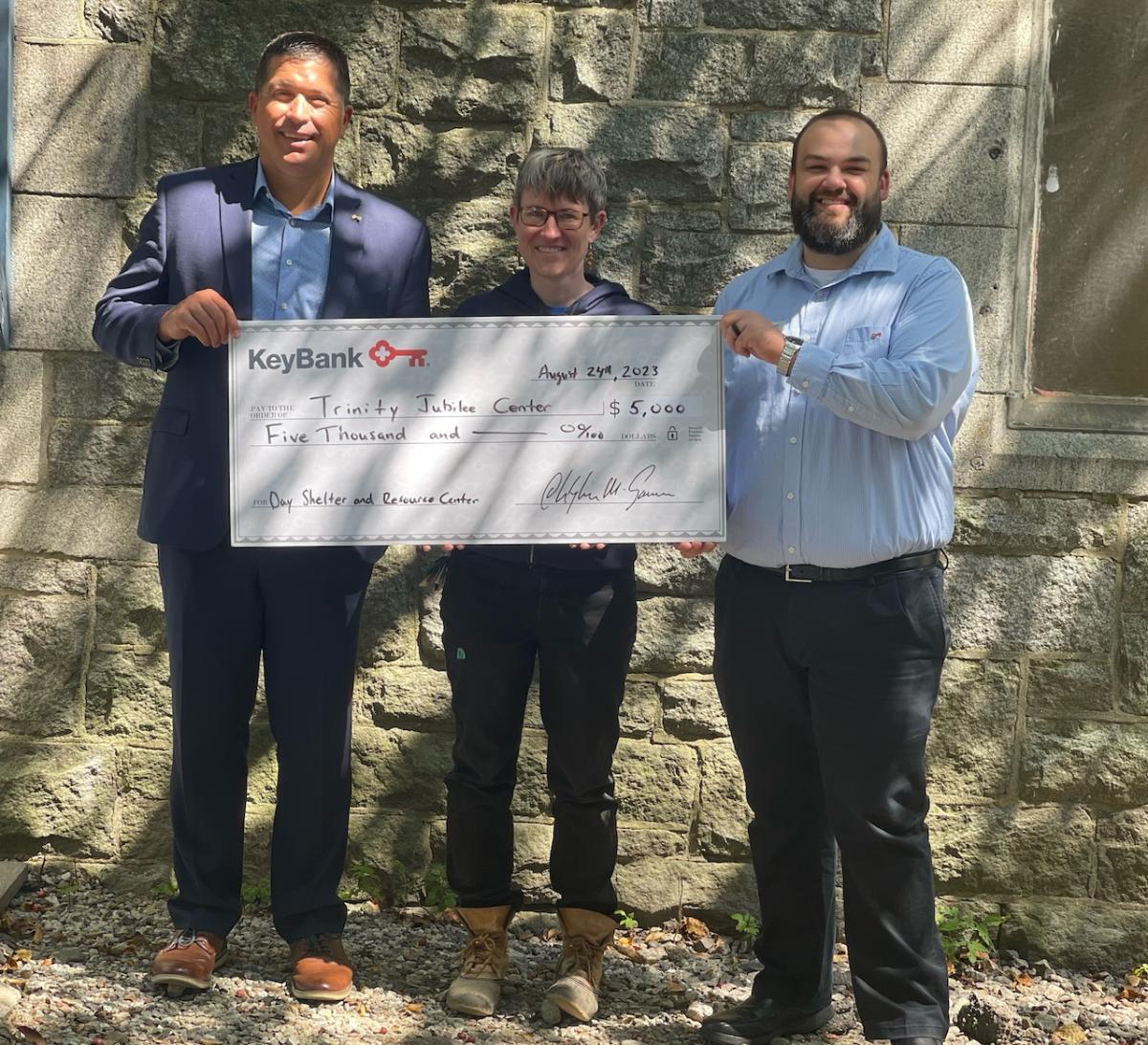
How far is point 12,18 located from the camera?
12.3 ft

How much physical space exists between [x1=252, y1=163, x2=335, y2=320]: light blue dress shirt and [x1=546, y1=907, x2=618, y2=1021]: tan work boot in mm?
1614

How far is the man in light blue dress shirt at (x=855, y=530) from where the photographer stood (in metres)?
2.79

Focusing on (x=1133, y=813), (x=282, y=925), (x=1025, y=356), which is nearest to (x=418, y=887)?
(x=282, y=925)

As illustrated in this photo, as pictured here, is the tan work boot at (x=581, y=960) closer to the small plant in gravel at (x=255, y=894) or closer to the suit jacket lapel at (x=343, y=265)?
the small plant in gravel at (x=255, y=894)

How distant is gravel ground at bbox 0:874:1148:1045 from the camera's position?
3.15 meters

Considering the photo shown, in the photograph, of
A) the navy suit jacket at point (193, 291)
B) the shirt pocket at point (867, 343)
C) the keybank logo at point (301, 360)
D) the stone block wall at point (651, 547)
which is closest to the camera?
the shirt pocket at point (867, 343)

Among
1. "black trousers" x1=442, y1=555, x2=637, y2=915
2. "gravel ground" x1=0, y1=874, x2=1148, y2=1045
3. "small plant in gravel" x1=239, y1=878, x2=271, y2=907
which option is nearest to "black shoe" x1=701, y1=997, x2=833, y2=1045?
"gravel ground" x1=0, y1=874, x2=1148, y2=1045

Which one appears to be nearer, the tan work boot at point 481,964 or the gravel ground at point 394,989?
the gravel ground at point 394,989

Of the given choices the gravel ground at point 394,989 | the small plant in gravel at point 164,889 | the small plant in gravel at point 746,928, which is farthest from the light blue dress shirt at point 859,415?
the small plant in gravel at point 164,889

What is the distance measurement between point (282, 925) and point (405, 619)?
0.96 metres

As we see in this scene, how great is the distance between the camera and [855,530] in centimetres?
279

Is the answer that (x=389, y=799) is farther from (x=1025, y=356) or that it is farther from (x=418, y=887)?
(x=1025, y=356)

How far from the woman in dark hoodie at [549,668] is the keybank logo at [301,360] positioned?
0.33 metres

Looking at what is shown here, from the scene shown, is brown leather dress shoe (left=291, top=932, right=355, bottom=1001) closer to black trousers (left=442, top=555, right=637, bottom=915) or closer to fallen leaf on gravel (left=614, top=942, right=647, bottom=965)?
black trousers (left=442, top=555, right=637, bottom=915)
